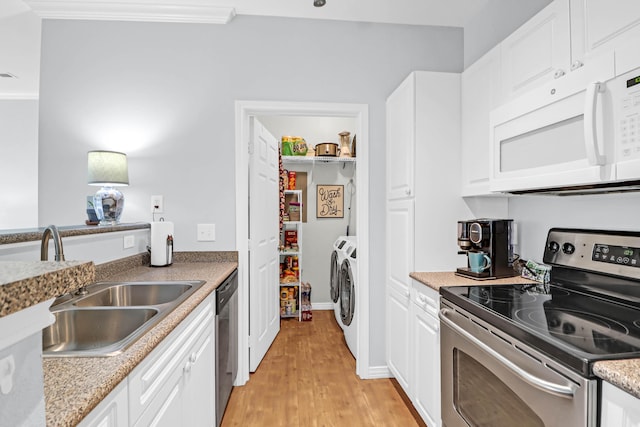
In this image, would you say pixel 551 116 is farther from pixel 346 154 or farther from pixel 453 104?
pixel 346 154

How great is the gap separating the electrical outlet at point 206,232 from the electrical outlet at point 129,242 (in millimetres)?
412

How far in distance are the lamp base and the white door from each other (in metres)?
0.85

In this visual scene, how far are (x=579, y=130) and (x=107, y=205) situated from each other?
238cm

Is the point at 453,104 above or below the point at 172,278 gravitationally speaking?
above

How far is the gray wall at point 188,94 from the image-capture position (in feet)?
7.73

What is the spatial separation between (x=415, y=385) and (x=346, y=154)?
2464 millimetres

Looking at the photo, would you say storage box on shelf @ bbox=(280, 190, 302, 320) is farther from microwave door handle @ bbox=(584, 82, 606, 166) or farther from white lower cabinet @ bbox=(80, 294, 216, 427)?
microwave door handle @ bbox=(584, 82, 606, 166)

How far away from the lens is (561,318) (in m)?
1.18

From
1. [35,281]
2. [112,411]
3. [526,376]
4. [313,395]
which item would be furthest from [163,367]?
[313,395]

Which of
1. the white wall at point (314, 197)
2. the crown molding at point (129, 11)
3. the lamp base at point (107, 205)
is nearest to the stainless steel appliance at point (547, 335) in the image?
the lamp base at point (107, 205)

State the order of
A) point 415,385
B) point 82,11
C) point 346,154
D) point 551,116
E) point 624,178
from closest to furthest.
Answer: point 624,178 → point 551,116 → point 415,385 → point 82,11 → point 346,154

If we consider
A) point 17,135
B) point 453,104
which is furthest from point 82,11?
point 453,104

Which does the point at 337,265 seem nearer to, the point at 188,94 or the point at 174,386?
the point at 188,94

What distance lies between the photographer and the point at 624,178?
3.49 ft
